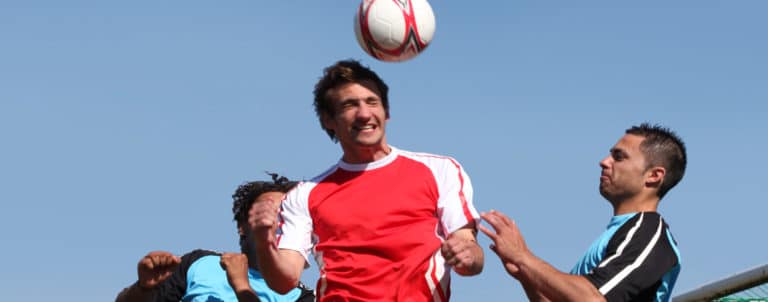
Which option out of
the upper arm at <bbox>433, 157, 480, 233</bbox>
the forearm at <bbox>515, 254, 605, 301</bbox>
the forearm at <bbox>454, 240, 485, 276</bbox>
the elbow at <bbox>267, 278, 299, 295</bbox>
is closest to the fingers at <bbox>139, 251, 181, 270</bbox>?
the elbow at <bbox>267, 278, 299, 295</bbox>

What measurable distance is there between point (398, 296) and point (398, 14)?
1984 mm

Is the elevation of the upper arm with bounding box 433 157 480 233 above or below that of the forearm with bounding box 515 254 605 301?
above

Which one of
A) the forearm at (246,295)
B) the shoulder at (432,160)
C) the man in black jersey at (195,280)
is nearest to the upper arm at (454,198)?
the shoulder at (432,160)

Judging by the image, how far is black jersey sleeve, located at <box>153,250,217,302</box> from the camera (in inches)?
396

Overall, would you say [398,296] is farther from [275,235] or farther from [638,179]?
[638,179]

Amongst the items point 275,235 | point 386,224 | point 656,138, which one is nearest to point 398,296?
point 386,224

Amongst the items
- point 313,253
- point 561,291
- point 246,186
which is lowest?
point 561,291

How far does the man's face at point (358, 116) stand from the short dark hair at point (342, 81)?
A: 2.2 inches

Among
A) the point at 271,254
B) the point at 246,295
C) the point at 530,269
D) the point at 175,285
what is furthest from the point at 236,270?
the point at 530,269

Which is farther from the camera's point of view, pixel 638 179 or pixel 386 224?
pixel 638 179

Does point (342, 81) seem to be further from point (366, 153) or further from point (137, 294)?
point (137, 294)

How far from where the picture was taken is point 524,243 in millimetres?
7879

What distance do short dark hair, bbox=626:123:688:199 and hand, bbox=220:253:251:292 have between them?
316cm

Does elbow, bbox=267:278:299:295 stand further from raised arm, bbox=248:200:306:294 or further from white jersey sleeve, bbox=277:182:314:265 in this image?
white jersey sleeve, bbox=277:182:314:265
